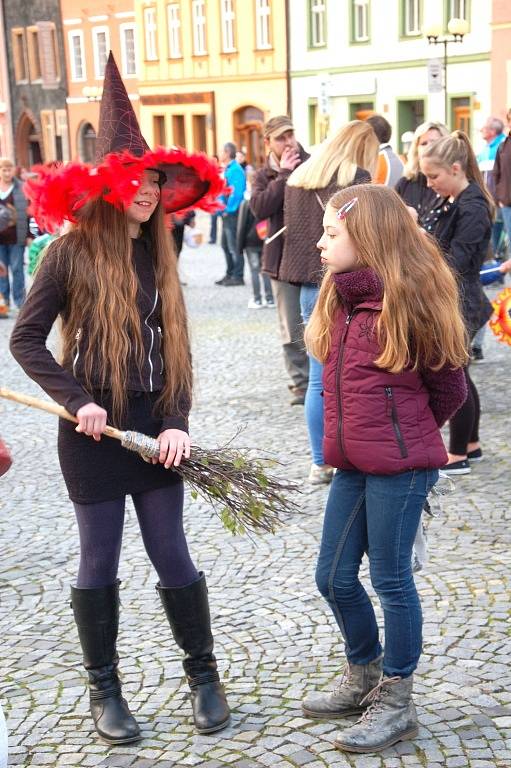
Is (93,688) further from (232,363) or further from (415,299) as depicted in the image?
(232,363)

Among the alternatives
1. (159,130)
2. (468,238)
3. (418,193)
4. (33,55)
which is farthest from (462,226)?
(33,55)

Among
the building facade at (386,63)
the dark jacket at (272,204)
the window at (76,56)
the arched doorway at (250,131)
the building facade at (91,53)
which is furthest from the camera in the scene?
the window at (76,56)

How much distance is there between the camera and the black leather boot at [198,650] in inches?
140

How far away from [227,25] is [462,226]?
34573mm

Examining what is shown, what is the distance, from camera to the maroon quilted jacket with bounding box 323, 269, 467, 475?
3281 mm

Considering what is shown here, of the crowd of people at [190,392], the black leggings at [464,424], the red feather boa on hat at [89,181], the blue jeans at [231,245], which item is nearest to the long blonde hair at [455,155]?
the black leggings at [464,424]

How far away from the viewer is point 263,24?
37.0 metres

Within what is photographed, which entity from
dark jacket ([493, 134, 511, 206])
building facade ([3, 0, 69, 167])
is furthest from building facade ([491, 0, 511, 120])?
building facade ([3, 0, 69, 167])

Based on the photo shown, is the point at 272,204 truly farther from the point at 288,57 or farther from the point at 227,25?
the point at 227,25

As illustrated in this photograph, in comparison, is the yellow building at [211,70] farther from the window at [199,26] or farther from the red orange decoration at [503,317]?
the red orange decoration at [503,317]

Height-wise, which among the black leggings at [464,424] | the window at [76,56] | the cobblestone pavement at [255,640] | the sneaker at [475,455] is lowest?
the sneaker at [475,455]

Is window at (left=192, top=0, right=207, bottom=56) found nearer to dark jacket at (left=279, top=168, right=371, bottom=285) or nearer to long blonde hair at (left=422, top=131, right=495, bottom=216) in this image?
dark jacket at (left=279, top=168, right=371, bottom=285)

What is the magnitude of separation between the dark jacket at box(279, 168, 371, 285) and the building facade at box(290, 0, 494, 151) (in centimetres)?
2234

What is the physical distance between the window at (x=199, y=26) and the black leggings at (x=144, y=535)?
1503 inches
